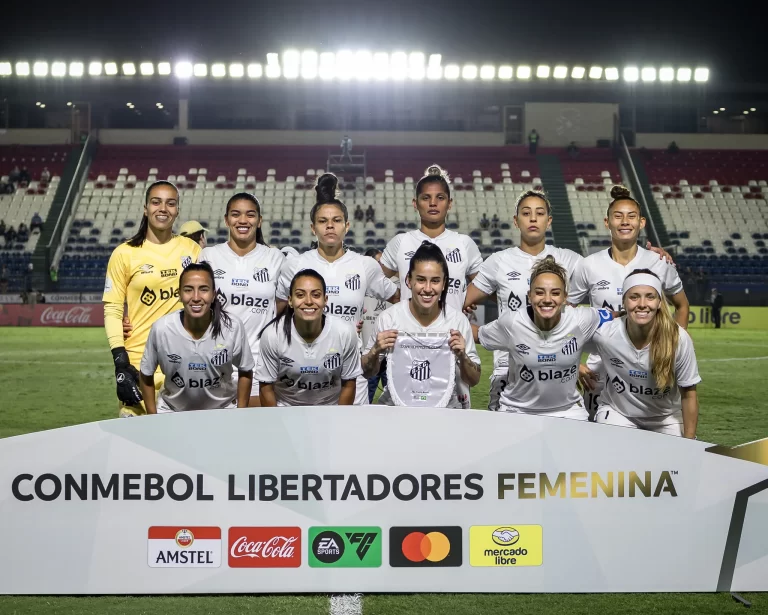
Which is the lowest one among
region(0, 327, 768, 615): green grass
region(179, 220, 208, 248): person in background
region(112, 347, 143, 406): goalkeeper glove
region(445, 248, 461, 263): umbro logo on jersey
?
region(0, 327, 768, 615): green grass

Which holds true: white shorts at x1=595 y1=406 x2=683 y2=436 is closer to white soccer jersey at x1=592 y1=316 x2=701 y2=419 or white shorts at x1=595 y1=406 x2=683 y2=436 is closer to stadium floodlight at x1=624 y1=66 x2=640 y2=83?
white soccer jersey at x1=592 y1=316 x2=701 y2=419

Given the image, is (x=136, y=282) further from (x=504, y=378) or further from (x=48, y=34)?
(x=48, y=34)

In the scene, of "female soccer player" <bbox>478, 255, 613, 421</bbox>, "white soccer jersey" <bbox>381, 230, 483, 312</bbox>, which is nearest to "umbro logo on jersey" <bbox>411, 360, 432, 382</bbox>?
"female soccer player" <bbox>478, 255, 613, 421</bbox>

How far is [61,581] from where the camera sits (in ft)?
10.9

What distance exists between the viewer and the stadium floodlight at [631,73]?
3934cm

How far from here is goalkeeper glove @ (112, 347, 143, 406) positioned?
16.1ft

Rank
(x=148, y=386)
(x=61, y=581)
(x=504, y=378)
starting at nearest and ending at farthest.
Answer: (x=61, y=581) → (x=148, y=386) → (x=504, y=378)

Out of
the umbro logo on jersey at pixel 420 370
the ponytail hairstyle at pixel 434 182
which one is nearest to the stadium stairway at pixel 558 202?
the ponytail hairstyle at pixel 434 182

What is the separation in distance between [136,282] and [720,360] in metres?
13.6

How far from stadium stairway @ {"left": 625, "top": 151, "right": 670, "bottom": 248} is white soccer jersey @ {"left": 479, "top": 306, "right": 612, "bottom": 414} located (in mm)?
30968

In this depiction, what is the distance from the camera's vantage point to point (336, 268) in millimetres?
5641

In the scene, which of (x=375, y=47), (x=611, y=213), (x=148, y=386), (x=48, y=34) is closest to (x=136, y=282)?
(x=148, y=386)

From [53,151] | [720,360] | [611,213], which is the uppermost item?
[53,151]

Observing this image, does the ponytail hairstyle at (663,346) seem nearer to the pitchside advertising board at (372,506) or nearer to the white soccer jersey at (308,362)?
the pitchside advertising board at (372,506)
